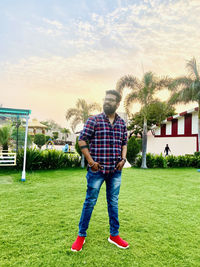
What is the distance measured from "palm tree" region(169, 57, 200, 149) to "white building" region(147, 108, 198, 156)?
4308 millimetres

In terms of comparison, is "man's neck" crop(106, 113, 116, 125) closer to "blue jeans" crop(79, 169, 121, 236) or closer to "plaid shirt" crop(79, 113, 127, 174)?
"plaid shirt" crop(79, 113, 127, 174)

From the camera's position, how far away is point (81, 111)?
12.0 metres

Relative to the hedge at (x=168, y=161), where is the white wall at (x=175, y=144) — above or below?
above

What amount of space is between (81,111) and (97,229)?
31.3 ft

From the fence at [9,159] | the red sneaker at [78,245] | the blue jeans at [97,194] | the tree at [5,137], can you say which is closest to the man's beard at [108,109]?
the blue jeans at [97,194]

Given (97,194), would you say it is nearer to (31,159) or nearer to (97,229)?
(97,229)

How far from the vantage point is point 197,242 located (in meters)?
2.69

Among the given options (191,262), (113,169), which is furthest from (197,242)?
(113,169)

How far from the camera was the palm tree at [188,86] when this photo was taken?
38.4 ft

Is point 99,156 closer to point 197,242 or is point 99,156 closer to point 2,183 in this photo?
point 197,242

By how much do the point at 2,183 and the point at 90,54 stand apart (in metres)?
6.67

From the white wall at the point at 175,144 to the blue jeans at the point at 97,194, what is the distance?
16.4 meters

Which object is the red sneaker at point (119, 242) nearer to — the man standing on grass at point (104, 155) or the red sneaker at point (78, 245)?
the man standing on grass at point (104, 155)

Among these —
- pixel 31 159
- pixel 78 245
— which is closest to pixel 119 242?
pixel 78 245
